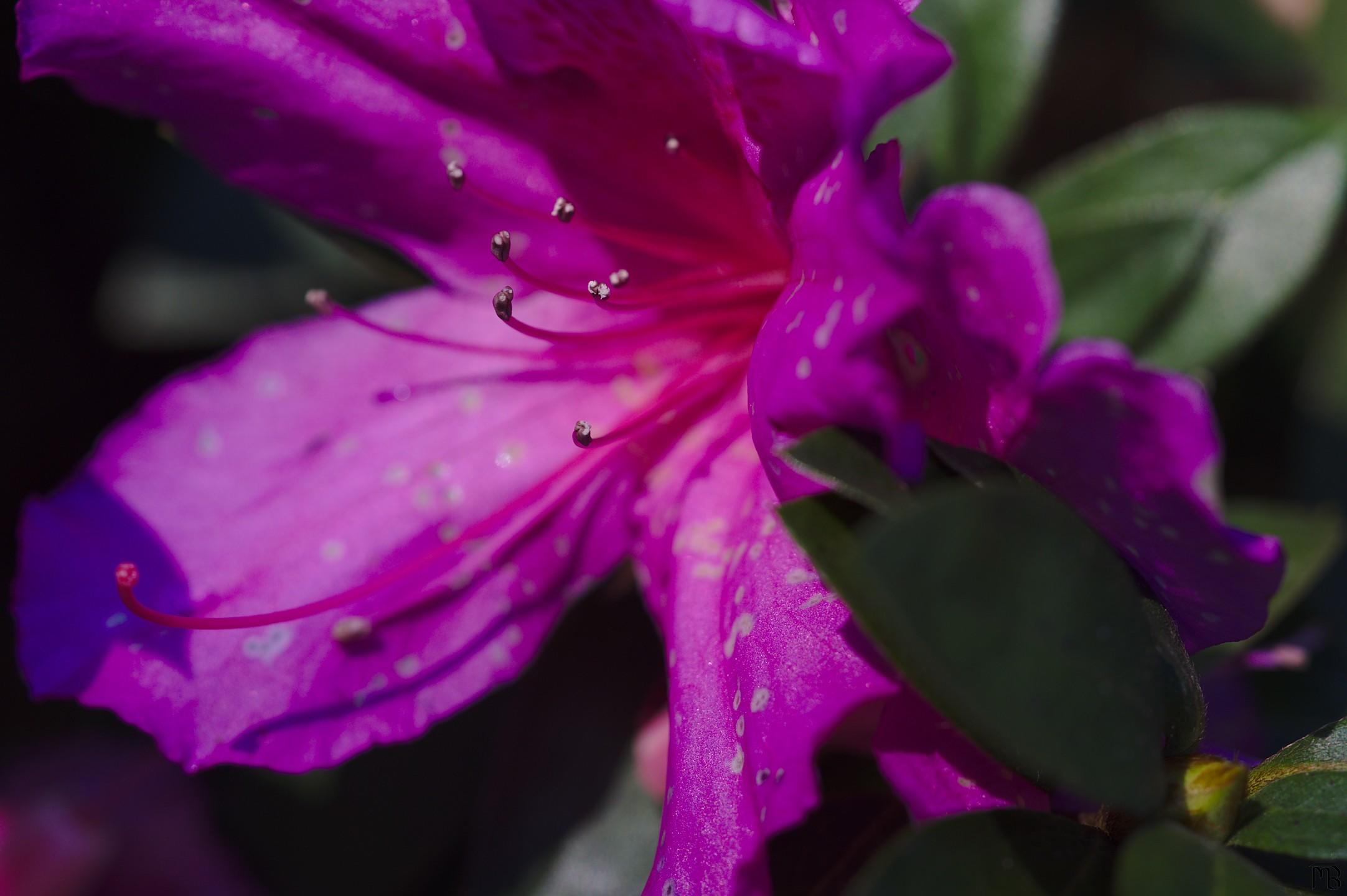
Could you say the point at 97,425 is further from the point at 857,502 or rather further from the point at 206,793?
the point at 857,502

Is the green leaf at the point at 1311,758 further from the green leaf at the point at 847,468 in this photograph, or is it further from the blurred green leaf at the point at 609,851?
the blurred green leaf at the point at 609,851

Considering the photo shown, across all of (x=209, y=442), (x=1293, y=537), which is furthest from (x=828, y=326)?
(x=1293, y=537)

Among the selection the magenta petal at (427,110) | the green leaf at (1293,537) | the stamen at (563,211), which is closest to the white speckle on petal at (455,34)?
the magenta petal at (427,110)

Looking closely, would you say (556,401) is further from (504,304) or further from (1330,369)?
(1330,369)

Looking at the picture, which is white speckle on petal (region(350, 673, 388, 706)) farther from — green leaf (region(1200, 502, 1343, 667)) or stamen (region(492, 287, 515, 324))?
green leaf (region(1200, 502, 1343, 667))

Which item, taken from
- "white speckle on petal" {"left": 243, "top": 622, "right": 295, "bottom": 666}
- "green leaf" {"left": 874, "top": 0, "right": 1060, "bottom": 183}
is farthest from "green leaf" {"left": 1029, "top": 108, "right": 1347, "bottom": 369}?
"white speckle on petal" {"left": 243, "top": 622, "right": 295, "bottom": 666}
